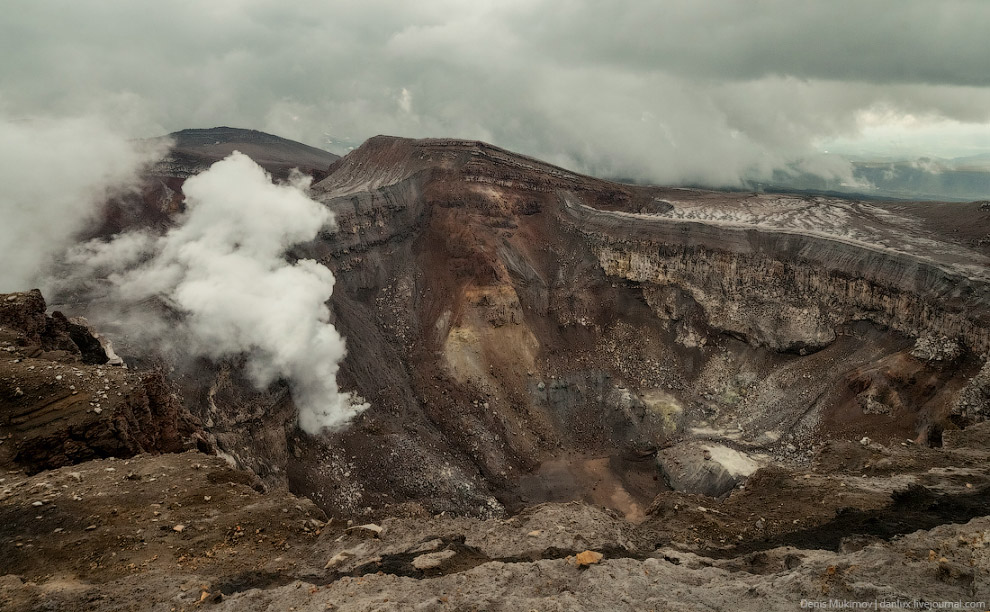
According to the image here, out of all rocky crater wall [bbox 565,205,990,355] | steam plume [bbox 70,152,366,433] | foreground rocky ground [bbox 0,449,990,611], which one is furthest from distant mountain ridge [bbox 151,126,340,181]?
foreground rocky ground [bbox 0,449,990,611]

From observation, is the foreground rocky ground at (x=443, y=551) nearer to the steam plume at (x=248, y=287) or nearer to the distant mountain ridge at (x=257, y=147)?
the steam plume at (x=248, y=287)

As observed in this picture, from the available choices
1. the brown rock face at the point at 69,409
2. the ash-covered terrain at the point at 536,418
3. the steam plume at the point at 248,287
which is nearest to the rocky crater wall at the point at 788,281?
the ash-covered terrain at the point at 536,418

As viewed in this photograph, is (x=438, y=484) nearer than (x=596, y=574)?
No

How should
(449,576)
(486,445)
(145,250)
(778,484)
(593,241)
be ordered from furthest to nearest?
1. (593,241)
2. (145,250)
3. (486,445)
4. (778,484)
5. (449,576)

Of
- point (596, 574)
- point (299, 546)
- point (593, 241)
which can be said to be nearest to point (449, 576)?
point (596, 574)

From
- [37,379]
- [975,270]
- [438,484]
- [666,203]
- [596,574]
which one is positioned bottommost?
[438,484]

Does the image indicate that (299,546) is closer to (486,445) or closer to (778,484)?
(778,484)

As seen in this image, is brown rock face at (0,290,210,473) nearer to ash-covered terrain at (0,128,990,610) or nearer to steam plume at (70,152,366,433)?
ash-covered terrain at (0,128,990,610)
